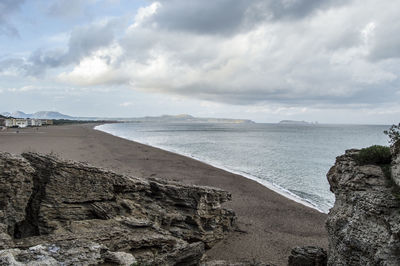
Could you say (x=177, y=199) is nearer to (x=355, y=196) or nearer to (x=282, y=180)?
(x=355, y=196)

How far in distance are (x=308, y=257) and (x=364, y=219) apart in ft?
9.41

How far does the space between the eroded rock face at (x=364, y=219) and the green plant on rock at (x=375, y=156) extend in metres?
0.28

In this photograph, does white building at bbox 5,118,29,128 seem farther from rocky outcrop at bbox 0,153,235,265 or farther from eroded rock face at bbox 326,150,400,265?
eroded rock face at bbox 326,150,400,265

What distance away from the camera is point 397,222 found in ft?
24.6

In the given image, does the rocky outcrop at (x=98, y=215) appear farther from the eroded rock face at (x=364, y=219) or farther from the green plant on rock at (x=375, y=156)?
the green plant on rock at (x=375, y=156)

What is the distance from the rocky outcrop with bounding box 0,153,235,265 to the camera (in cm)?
782

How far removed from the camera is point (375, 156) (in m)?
9.61

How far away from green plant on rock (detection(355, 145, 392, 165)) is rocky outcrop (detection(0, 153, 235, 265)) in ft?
20.4

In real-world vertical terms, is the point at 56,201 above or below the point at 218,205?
above

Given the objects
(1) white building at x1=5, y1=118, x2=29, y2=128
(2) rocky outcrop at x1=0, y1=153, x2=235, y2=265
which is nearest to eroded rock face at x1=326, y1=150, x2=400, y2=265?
(2) rocky outcrop at x1=0, y1=153, x2=235, y2=265

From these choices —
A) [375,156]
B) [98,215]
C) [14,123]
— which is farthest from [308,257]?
[14,123]

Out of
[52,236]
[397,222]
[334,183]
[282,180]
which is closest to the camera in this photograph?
[397,222]

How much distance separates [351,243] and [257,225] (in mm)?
8276

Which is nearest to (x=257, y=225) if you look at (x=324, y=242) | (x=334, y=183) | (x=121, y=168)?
(x=324, y=242)
